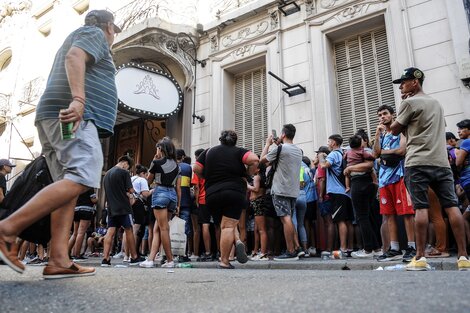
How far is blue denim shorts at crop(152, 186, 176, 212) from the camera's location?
18.6 ft

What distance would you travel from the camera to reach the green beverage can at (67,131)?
8.62 ft

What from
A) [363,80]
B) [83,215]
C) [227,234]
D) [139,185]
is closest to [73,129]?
[227,234]

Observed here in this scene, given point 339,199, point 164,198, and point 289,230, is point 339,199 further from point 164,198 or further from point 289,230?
point 164,198

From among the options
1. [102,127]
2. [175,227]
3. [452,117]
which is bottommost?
[175,227]

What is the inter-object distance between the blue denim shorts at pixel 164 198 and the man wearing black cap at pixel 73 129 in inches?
106

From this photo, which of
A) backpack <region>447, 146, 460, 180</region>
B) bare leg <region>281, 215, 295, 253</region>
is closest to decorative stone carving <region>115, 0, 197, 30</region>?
A: bare leg <region>281, 215, 295, 253</region>

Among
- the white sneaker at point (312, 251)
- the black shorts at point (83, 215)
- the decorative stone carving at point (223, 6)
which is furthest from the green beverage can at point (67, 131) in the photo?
the decorative stone carving at point (223, 6)

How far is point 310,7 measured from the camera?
10289 mm

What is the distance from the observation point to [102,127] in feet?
9.72

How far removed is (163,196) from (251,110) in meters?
6.32

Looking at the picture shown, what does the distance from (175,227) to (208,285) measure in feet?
12.6

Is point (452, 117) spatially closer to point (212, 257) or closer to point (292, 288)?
point (212, 257)

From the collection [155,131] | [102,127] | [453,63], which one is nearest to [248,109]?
[155,131]

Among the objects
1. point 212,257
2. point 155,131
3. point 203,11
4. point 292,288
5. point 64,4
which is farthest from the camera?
point 64,4
